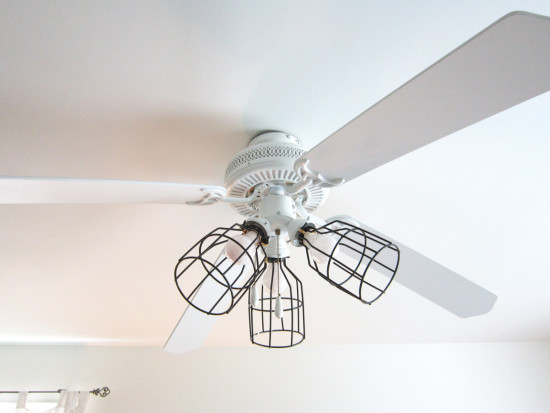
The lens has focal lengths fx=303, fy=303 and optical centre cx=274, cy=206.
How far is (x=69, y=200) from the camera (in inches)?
21.1

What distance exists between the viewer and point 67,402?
174cm

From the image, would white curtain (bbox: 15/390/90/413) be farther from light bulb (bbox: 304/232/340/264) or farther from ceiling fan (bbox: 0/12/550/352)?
light bulb (bbox: 304/232/340/264)

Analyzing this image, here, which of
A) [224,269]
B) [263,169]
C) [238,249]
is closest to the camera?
[238,249]

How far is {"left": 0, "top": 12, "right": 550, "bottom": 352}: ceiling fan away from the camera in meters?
0.30

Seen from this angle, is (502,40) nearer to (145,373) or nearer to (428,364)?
(145,373)

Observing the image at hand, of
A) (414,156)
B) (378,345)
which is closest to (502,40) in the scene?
(414,156)

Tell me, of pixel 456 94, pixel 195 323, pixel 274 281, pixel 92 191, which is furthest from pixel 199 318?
pixel 456 94

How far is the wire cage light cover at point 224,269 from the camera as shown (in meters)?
0.43

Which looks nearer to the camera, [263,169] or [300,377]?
[263,169]

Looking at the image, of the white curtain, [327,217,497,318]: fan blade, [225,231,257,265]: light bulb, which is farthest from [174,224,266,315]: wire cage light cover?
the white curtain

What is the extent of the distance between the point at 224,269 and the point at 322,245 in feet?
1.05

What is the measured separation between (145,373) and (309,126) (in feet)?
6.37

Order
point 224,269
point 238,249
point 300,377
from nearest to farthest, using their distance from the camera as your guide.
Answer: point 238,249, point 224,269, point 300,377

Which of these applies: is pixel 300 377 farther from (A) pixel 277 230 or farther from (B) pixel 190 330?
(A) pixel 277 230
